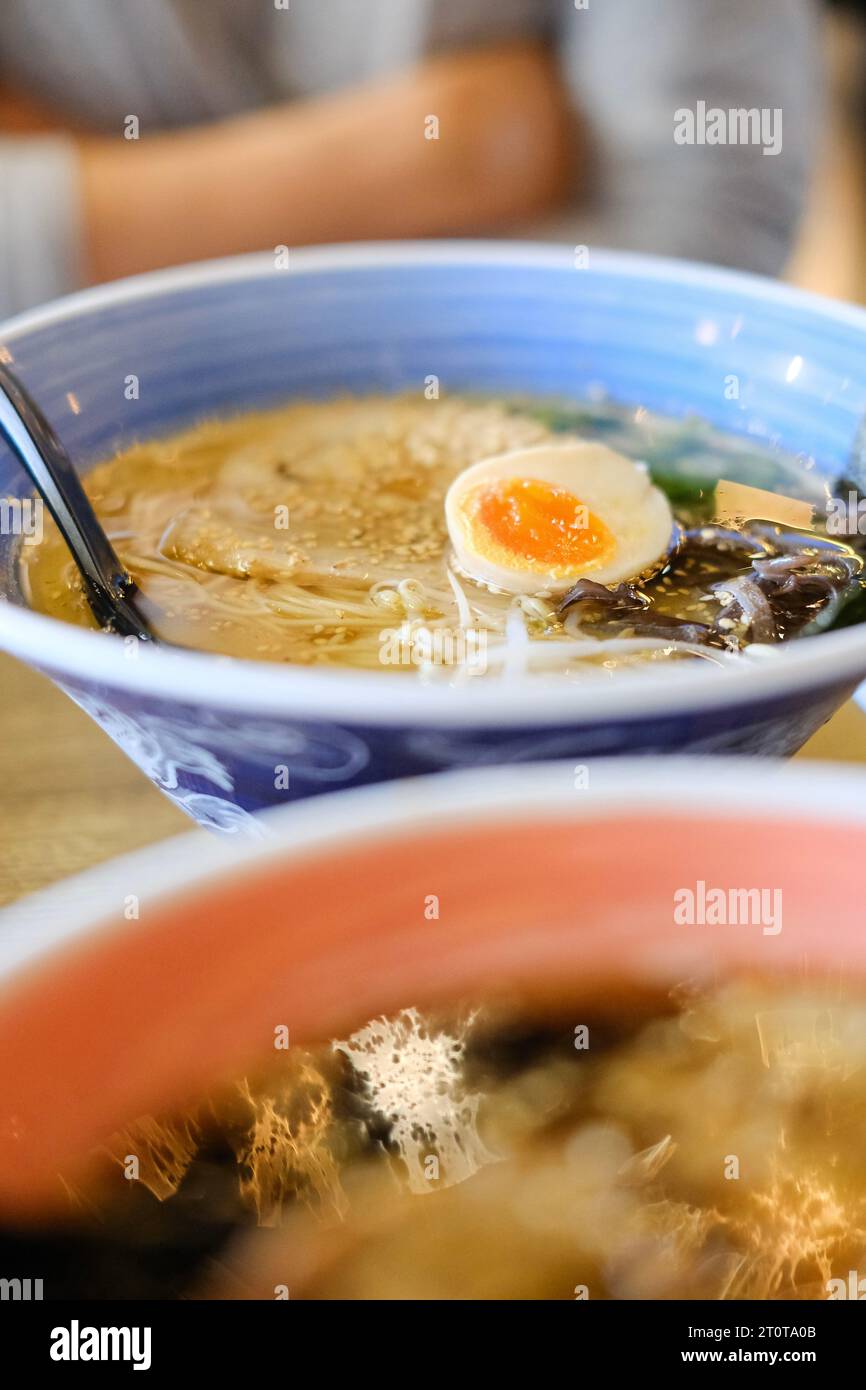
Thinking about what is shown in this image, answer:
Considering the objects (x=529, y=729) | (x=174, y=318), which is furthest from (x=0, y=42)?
(x=529, y=729)

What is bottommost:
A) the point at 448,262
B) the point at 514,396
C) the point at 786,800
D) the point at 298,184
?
the point at 786,800

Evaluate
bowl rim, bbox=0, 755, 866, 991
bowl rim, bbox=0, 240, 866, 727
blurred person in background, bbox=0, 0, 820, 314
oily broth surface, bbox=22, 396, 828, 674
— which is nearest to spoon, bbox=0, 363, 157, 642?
oily broth surface, bbox=22, 396, 828, 674

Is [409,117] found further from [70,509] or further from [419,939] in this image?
[419,939]

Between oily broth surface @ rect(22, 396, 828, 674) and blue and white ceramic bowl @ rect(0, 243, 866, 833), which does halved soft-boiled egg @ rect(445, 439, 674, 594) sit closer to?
oily broth surface @ rect(22, 396, 828, 674)

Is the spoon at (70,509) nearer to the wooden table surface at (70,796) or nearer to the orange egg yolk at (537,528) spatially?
the wooden table surface at (70,796)

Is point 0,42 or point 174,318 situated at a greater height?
point 0,42

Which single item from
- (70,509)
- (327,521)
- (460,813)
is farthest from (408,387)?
(460,813)

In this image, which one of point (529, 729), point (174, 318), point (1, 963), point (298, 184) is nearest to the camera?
point (1, 963)
